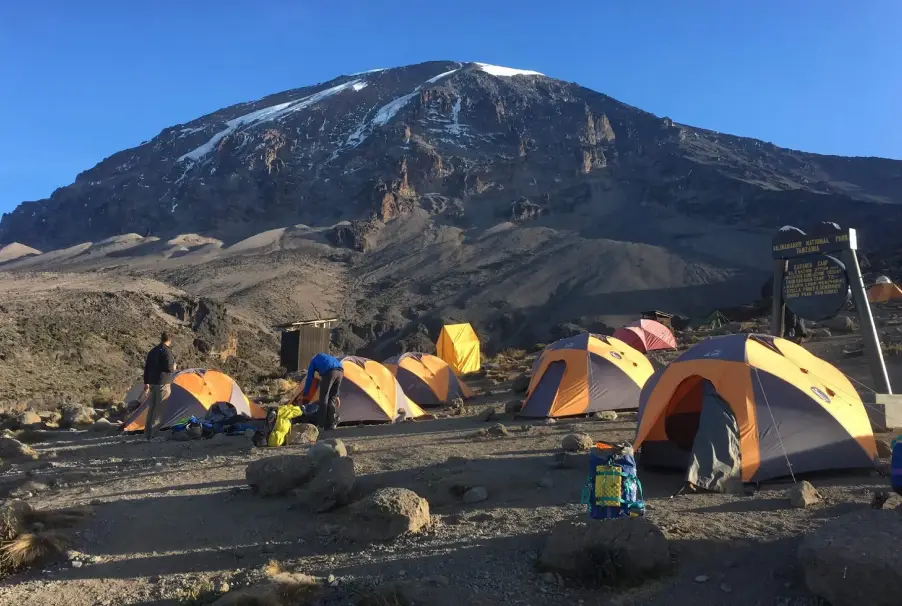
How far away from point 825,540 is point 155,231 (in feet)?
354

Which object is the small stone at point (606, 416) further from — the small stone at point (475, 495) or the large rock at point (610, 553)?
the large rock at point (610, 553)

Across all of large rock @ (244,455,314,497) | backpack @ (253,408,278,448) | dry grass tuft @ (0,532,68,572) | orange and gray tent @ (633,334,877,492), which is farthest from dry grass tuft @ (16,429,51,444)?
orange and gray tent @ (633,334,877,492)

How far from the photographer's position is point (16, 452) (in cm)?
1009

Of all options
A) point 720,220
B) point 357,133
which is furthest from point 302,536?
point 357,133

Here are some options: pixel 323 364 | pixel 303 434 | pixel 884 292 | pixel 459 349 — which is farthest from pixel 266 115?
pixel 303 434

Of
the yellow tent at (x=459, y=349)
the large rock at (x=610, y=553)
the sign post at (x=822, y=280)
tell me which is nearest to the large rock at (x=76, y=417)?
the large rock at (x=610, y=553)

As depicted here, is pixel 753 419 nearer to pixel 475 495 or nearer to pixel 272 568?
pixel 475 495

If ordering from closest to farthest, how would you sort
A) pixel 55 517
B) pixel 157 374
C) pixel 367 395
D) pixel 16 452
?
pixel 55 517 → pixel 16 452 → pixel 157 374 → pixel 367 395

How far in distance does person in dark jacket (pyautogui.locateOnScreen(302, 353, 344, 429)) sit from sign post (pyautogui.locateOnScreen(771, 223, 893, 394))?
7.58 meters

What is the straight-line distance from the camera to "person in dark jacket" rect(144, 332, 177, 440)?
11.2 meters

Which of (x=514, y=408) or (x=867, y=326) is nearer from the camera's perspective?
(x=867, y=326)

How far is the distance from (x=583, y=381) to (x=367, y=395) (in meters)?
4.26

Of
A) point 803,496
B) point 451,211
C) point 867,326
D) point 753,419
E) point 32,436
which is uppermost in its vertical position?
point 451,211

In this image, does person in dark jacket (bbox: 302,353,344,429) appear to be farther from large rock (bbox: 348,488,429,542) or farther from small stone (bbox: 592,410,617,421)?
large rock (bbox: 348,488,429,542)
